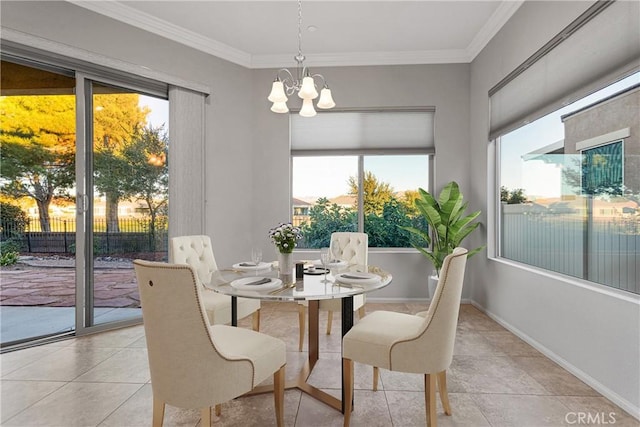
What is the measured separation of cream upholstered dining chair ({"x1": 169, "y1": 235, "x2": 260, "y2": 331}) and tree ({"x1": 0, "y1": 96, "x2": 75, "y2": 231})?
52.6 inches

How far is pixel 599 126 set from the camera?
7.02 ft

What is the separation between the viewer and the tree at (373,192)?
4191 mm

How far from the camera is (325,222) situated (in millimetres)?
4277

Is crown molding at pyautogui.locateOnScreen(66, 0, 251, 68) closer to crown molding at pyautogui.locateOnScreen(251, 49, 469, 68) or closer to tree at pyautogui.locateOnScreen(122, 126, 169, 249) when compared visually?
crown molding at pyautogui.locateOnScreen(251, 49, 469, 68)

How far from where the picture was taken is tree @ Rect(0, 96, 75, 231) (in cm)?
279

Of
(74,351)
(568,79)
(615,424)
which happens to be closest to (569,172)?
(568,79)

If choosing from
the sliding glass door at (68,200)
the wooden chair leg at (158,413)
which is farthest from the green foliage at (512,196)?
the sliding glass door at (68,200)

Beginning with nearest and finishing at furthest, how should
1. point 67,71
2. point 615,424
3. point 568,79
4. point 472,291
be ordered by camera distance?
point 615,424 → point 568,79 → point 67,71 → point 472,291

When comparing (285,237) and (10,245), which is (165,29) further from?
(285,237)

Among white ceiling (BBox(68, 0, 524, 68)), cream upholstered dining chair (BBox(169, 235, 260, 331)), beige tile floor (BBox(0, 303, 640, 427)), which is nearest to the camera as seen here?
beige tile floor (BBox(0, 303, 640, 427))

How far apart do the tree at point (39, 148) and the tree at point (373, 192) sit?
9.72 feet

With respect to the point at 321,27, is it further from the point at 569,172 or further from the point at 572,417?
the point at 572,417

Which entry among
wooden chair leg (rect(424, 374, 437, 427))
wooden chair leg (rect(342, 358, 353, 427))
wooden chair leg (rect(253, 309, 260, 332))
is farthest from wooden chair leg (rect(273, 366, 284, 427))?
wooden chair leg (rect(253, 309, 260, 332))

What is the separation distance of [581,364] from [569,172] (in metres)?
1.33
